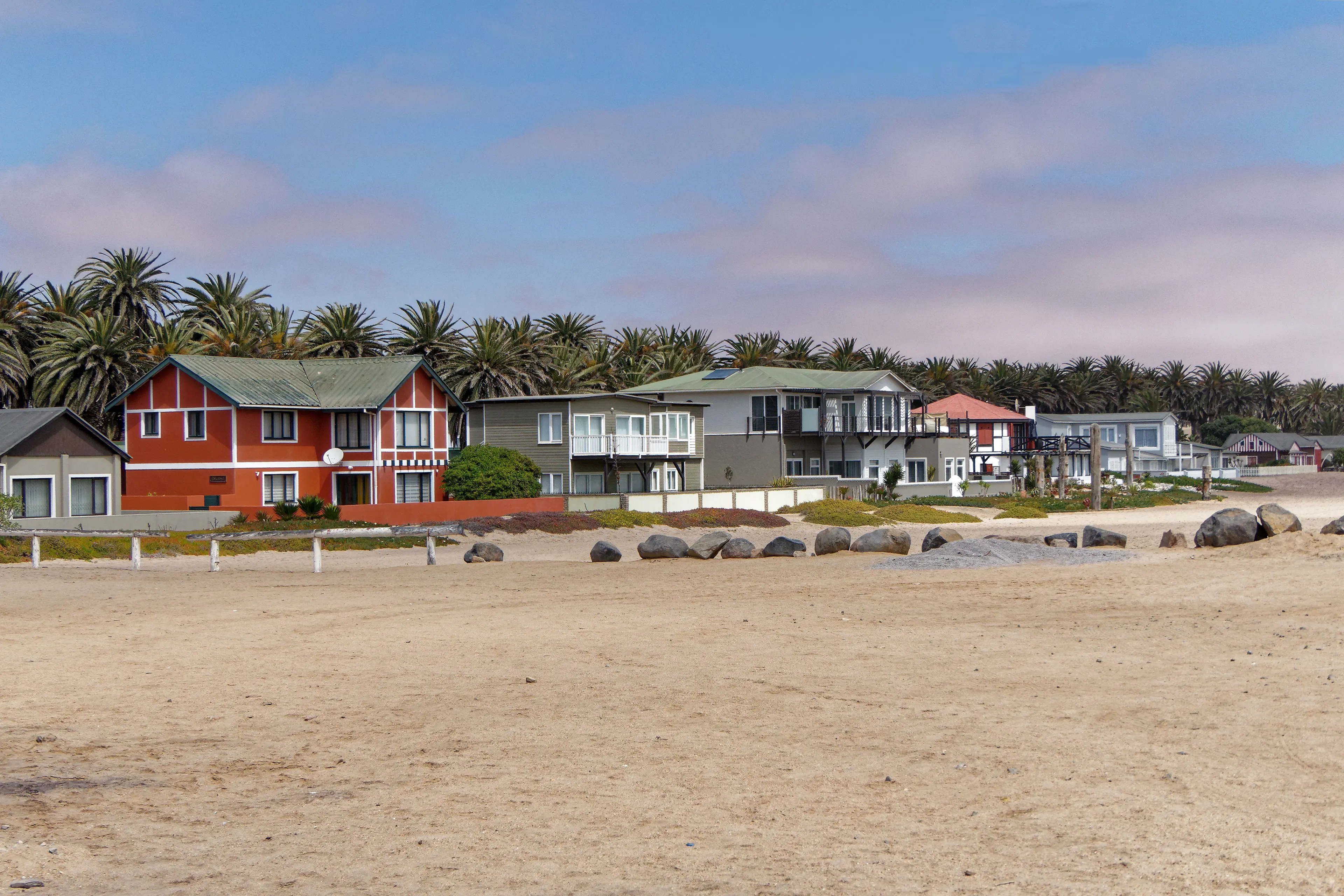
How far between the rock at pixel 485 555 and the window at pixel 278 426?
26492 mm

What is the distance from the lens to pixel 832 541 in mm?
32719

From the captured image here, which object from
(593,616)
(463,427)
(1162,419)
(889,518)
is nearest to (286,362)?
(463,427)

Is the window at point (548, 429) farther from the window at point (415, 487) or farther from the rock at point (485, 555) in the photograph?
the rock at point (485, 555)

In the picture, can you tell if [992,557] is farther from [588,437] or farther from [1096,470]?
[1096,470]

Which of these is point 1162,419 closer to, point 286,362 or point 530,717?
point 286,362

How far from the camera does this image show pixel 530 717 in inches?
498

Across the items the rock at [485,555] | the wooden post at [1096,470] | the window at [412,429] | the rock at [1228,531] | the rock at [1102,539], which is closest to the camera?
the rock at [1228,531]

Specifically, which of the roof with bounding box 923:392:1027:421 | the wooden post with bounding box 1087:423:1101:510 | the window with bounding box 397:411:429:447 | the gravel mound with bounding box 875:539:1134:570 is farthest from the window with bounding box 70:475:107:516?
the roof with bounding box 923:392:1027:421

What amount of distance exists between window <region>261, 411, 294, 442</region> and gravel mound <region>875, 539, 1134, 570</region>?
35134 mm

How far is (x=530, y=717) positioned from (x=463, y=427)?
203 ft

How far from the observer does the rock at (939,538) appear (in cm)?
3184

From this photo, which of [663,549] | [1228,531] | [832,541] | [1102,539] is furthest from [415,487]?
[1228,531]

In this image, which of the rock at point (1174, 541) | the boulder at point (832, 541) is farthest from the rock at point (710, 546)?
the rock at point (1174, 541)

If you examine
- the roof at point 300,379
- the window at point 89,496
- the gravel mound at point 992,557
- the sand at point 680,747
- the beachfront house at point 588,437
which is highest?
the roof at point 300,379
